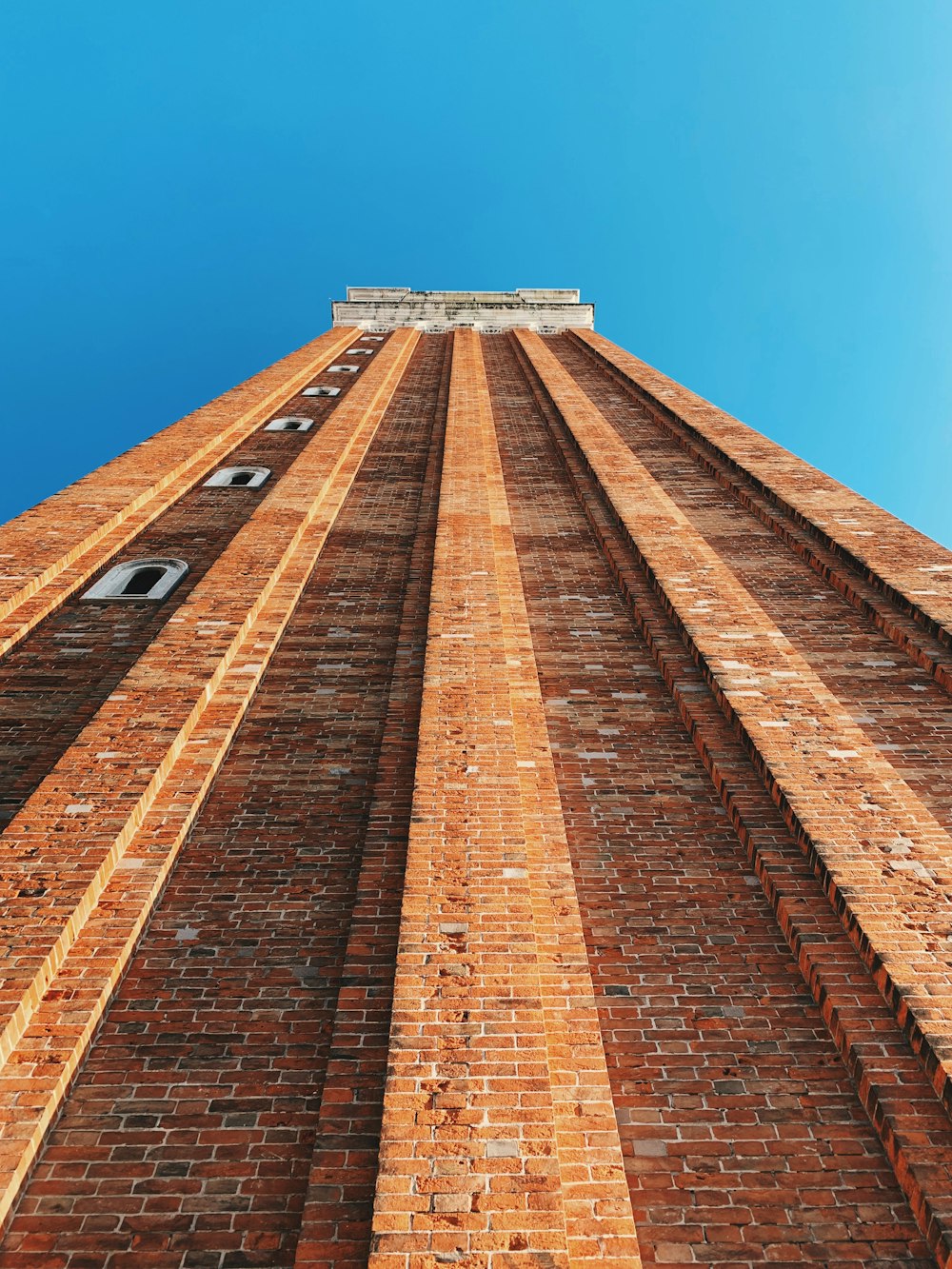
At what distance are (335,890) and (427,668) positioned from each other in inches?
80.6

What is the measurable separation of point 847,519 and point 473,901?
7.36 m

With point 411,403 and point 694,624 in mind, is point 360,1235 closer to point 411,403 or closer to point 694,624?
point 694,624

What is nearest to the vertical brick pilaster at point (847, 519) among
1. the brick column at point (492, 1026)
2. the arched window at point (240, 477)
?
the brick column at point (492, 1026)

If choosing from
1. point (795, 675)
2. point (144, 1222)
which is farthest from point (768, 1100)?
point (795, 675)

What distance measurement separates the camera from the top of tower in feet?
86.3

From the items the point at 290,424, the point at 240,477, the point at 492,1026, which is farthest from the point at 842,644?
the point at 290,424

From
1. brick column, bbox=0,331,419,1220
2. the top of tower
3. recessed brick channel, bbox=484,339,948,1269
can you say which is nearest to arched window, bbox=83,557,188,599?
brick column, bbox=0,331,419,1220

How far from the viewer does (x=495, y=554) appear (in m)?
8.37

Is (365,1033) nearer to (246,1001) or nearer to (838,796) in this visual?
(246,1001)

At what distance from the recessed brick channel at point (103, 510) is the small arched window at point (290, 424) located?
0.80 feet

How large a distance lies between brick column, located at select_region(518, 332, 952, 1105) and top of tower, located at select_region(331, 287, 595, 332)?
20.4 m

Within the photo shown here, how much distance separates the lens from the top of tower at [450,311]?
2631 centimetres

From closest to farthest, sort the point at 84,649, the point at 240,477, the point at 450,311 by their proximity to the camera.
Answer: the point at 84,649 < the point at 240,477 < the point at 450,311

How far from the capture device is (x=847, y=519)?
9312 millimetres
